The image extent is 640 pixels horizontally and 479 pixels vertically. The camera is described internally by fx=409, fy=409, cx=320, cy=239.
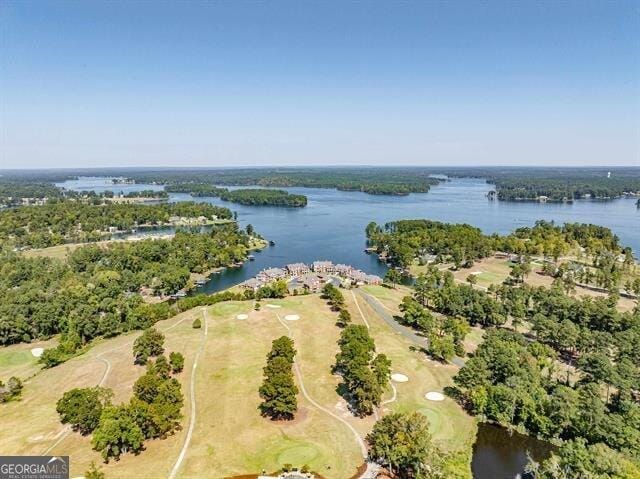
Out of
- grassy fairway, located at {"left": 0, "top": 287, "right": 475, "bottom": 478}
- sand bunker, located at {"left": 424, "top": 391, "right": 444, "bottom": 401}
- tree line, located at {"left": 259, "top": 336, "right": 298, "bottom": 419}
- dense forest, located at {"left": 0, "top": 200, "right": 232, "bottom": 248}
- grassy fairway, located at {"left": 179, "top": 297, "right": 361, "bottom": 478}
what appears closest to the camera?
grassy fairway, located at {"left": 179, "top": 297, "right": 361, "bottom": 478}

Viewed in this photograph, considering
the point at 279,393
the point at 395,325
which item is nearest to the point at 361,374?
the point at 279,393

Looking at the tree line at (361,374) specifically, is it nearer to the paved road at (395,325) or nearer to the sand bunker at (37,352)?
the paved road at (395,325)

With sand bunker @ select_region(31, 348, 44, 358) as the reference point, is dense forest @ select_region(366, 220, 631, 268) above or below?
A: above

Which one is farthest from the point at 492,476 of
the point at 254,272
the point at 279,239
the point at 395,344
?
the point at 279,239

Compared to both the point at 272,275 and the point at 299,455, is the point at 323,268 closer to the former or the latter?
the point at 272,275

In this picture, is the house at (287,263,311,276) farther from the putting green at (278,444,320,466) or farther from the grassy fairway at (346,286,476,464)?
the putting green at (278,444,320,466)

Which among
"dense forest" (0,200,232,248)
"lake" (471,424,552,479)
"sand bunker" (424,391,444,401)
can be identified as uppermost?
"dense forest" (0,200,232,248)

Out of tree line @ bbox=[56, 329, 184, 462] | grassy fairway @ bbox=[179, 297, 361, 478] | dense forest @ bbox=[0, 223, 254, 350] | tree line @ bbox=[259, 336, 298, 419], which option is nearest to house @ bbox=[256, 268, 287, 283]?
dense forest @ bbox=[0, 223, 254, 350]
